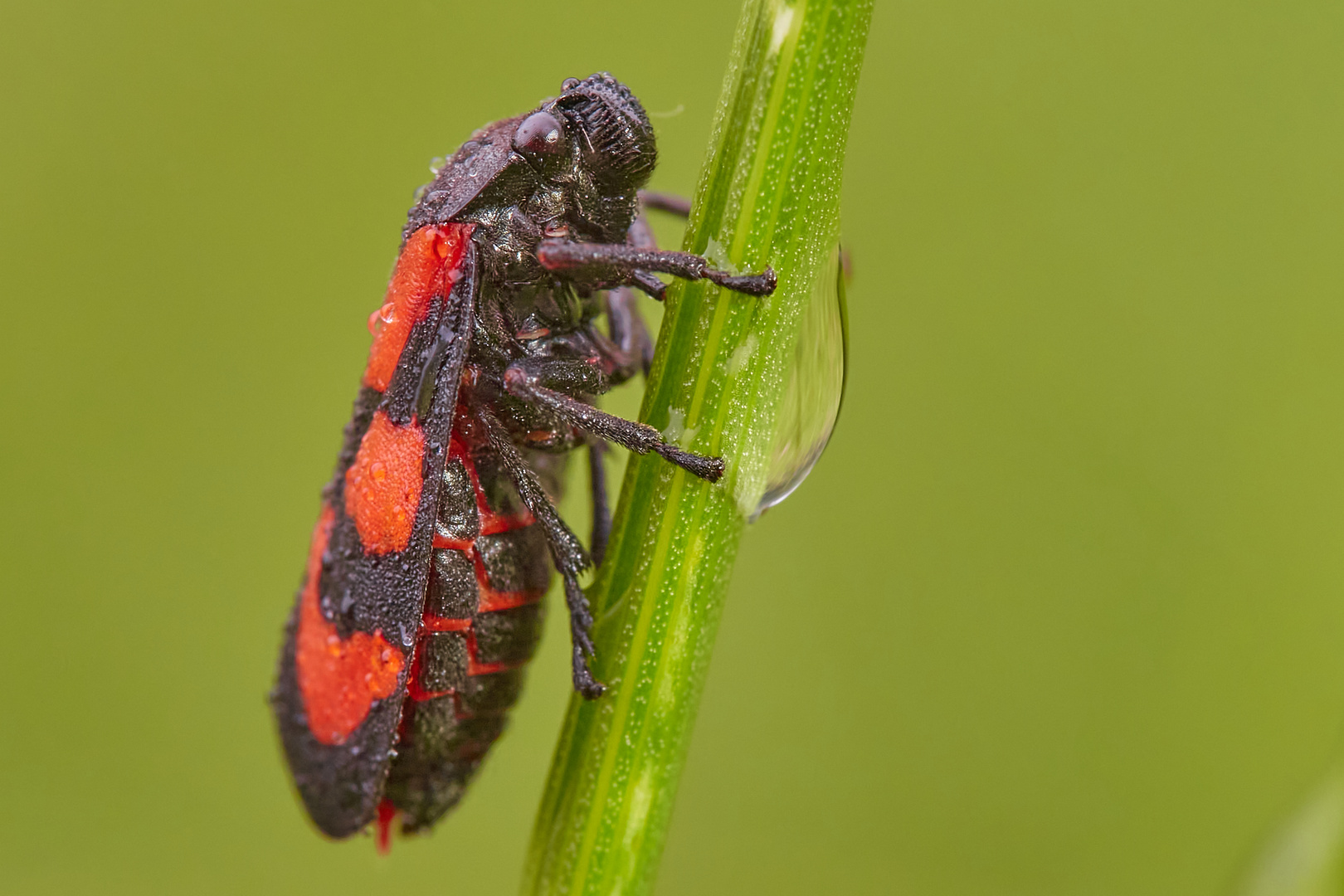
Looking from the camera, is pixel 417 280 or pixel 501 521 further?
pixel 501 521

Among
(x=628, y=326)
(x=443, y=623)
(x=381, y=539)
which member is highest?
(x=628, y=326)

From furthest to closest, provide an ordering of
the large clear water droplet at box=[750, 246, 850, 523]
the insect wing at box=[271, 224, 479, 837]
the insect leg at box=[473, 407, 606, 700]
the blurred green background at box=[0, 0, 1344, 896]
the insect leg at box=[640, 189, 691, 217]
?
1. the blurred green background at box=[0, 0, 1344, 896]
2. the insect leg at box=[640, 189, 691, 217]
3. the insect wing at box=[271, 224, 479, 837]
4. the insect leg at box=[473, 407, 606, 700]
5. the large clear water droplet at box=[750, 246, 850, 523]

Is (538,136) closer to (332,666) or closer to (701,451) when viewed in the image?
(701,451)

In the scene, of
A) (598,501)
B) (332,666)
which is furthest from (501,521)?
(332,666)

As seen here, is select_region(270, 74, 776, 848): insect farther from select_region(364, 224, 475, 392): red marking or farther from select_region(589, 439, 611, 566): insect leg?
select_region(589, 439, 611, 566): insect leg

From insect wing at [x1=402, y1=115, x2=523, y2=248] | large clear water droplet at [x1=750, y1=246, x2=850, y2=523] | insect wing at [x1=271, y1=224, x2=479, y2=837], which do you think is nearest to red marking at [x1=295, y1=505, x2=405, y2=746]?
insect wing at [x1=271, y1=224, x2=479, y2=837]

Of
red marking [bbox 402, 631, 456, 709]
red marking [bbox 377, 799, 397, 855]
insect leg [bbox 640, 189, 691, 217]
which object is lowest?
red marking [bbox 377, 799, 397, 855]

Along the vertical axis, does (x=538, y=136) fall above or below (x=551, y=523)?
above

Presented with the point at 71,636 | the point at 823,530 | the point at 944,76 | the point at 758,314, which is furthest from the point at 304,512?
the point at 758,314

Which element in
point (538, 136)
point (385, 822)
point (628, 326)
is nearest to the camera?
point (538, 136)
